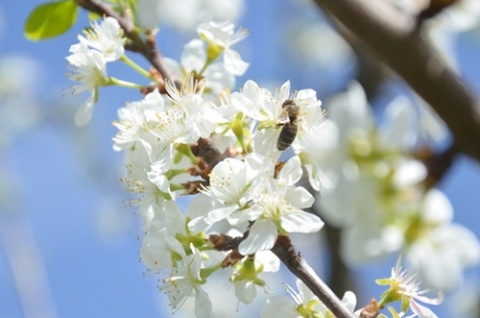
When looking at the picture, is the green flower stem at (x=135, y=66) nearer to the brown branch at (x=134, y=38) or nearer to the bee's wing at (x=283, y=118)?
the brown branch at (x=134, y=38)

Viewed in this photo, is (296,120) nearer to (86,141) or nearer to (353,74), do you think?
(353,74)

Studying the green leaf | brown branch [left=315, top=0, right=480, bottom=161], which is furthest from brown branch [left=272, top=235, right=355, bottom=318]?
the green leaf

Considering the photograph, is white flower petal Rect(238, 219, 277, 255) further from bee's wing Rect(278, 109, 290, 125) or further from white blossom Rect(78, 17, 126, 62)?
white blossom Rect(78, 17, 126, 62)

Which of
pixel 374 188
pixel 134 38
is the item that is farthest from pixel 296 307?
pixel 134 38

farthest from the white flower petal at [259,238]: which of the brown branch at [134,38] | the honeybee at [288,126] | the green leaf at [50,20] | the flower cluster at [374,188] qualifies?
the green leaf at [50,20]

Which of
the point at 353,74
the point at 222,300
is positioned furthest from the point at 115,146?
the point at 222,300
